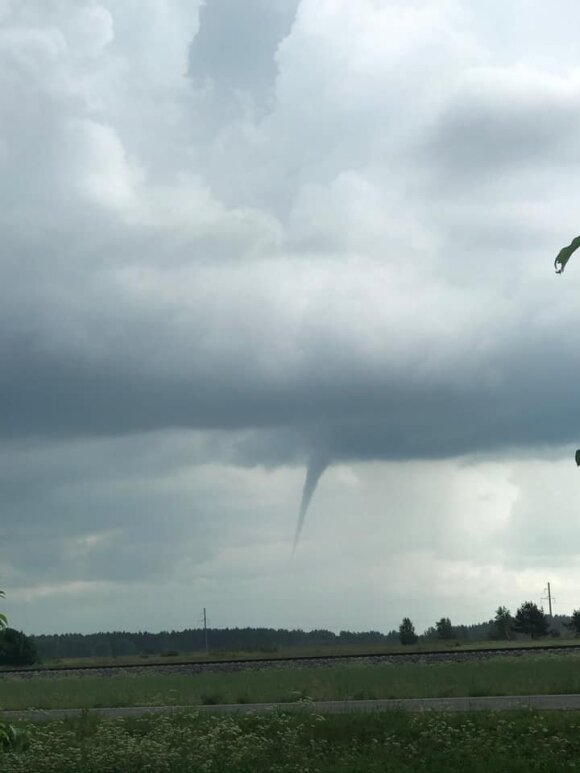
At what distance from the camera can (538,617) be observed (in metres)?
117

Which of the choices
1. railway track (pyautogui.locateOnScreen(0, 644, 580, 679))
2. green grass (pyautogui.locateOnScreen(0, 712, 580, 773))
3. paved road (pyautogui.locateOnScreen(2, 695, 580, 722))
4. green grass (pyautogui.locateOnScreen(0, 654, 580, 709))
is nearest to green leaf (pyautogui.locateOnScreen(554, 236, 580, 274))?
green grass (pyautogui.locateOnScreen(0, 712, 580, 773))

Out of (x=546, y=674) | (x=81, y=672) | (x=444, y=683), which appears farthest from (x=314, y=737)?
(x=81, y=672)

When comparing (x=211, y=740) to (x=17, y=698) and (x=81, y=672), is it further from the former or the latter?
(x=81, y=672)

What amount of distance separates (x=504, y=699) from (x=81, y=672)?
31.2 meters

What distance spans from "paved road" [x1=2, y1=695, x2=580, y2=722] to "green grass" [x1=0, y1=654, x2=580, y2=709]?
51.6 inches

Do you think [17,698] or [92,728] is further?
[17,698]

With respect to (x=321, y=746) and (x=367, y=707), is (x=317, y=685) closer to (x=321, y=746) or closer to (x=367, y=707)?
(x=367, y=707)

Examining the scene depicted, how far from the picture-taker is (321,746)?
2320 centimetres

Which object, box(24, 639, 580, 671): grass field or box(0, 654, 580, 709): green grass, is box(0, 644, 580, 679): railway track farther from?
box(24, 639, 580, 671): grass field

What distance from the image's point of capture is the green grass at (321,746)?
2148 cm

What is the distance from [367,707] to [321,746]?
4.37m

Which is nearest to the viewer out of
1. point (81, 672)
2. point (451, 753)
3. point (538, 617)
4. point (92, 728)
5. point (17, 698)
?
point (451, 753)

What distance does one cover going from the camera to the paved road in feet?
85.9

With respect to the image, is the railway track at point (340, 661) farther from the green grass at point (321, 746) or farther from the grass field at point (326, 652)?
the green grass at point (321, 746)
